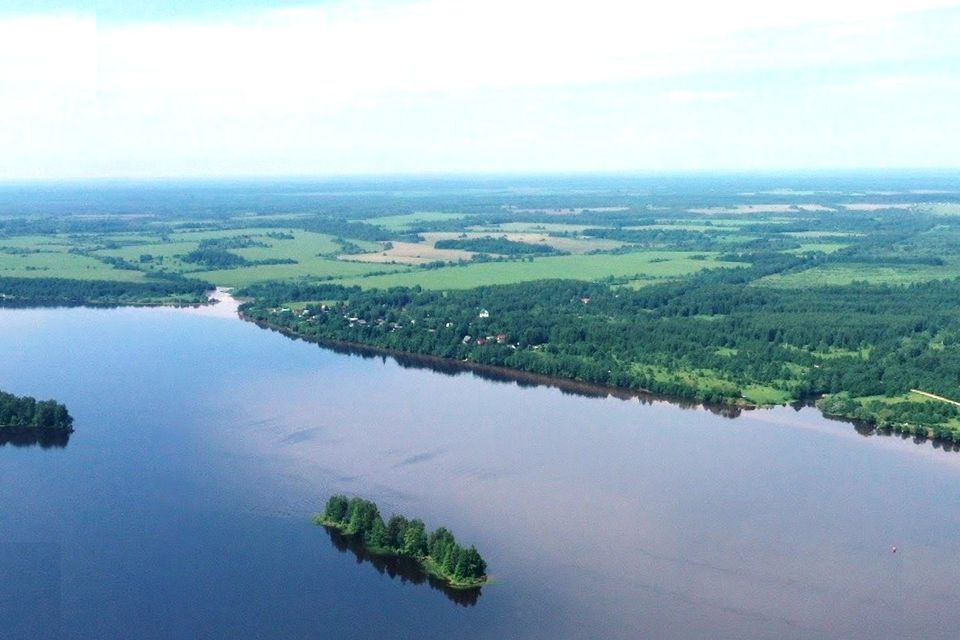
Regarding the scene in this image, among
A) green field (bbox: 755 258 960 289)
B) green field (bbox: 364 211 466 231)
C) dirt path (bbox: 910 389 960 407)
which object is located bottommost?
green field (bbox: 364 211 466 231)

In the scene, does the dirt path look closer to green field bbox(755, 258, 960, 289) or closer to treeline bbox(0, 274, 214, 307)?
green field bbox(755, 258, 960, 289)

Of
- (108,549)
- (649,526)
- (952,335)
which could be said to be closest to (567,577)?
(649,526)

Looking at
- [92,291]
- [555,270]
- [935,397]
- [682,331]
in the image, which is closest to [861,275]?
[555,270]

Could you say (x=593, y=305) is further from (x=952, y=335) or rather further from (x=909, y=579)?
(x=909, y=579)

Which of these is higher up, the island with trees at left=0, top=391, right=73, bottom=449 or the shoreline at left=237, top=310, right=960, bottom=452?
the island with trees at left=0, top=391, right=73, bottom=449

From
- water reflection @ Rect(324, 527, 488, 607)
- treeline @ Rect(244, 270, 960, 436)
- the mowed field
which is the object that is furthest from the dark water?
the mowed field

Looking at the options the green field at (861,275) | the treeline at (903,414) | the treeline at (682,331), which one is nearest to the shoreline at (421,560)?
the treeline at (682,331)

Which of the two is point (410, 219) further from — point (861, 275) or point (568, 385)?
point (568, 385)

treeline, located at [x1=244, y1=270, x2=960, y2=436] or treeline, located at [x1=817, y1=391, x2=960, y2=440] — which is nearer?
treeline, located at [x1=817, y1=391, x2=960, y2=440]
